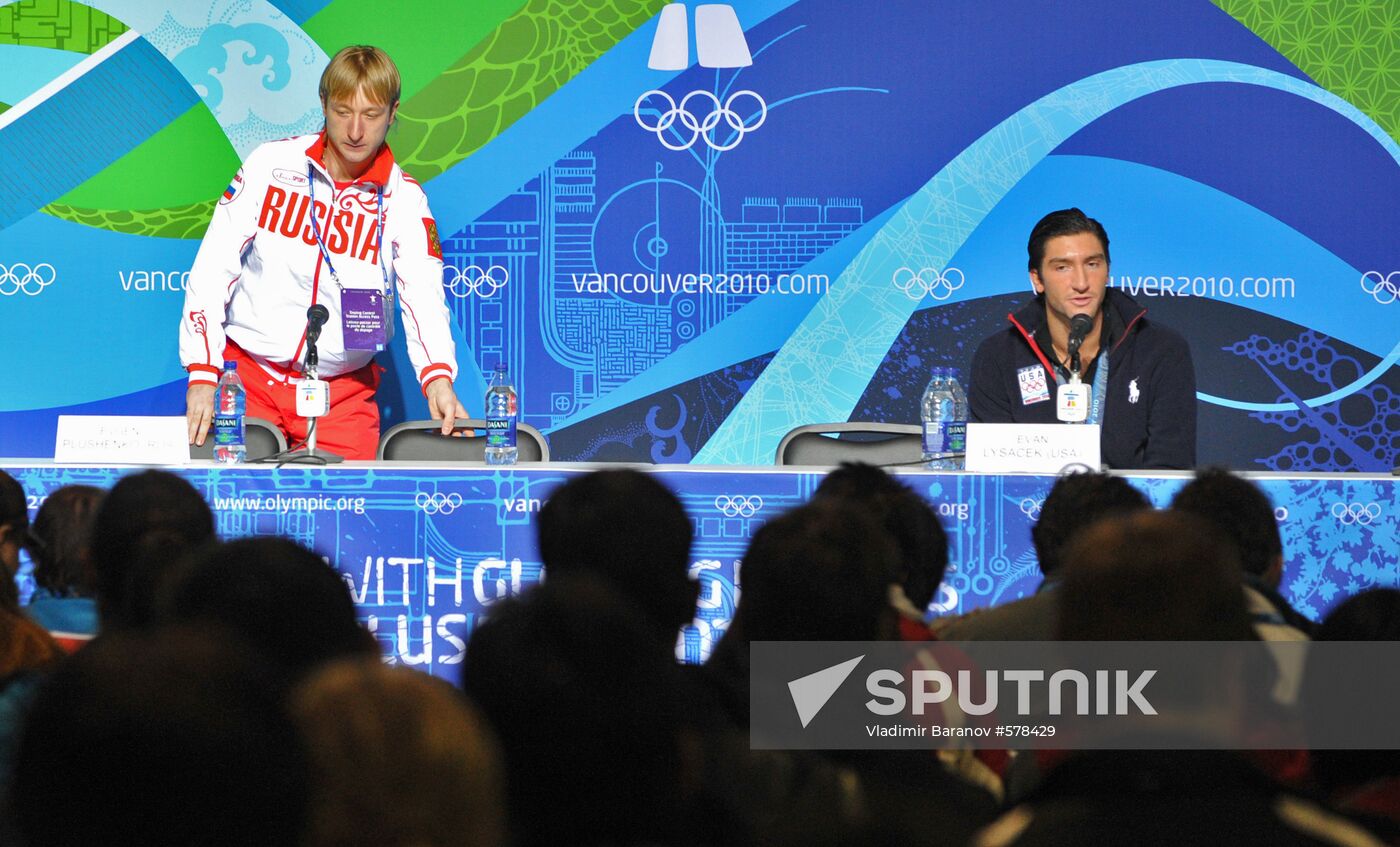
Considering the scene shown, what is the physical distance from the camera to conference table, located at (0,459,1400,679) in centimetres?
307

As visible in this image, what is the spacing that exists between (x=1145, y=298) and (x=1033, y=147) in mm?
713

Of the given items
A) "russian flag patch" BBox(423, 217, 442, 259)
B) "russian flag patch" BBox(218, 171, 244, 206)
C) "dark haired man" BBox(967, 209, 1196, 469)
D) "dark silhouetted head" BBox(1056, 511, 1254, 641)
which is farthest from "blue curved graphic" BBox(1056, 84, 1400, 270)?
"dark silhouetted head" BBox(1056, 511, 1254, 641)

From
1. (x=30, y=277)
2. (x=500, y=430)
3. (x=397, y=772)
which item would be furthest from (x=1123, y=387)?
(x=30, y=277)

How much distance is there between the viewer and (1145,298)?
17.9 ft

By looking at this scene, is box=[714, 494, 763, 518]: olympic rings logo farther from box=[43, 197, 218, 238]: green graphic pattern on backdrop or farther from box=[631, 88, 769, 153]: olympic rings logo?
box=[43, 197, 218, 238]: green graphic pattern on backdrop

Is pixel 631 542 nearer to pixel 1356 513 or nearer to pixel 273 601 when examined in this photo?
pixel 273 601

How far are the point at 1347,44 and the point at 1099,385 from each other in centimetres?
251

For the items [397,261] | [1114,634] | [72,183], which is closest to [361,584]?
[397,261]

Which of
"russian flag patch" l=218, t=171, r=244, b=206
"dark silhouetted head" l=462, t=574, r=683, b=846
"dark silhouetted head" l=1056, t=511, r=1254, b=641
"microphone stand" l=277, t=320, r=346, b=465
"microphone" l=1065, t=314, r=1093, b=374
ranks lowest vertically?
"dark silhouetted head" l=462, t=574, r=683, b=846

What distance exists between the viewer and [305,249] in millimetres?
4574

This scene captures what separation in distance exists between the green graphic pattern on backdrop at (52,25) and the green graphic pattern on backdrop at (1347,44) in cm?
439

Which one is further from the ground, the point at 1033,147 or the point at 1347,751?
the point at 1033,147

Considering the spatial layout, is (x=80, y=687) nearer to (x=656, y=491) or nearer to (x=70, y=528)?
(x=656, y=491)
